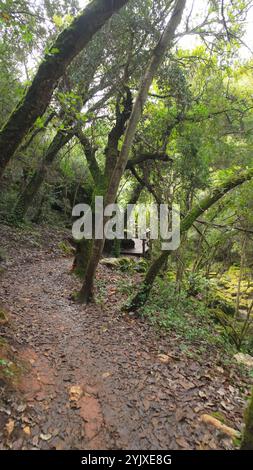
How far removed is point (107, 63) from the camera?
6895mm

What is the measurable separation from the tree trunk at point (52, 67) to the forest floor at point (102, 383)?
119 inches

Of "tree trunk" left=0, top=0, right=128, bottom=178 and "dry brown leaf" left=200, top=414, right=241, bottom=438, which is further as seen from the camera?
"tree trunk" left=0, top=0, right=128, bottom=178

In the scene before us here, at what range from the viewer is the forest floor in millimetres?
2969

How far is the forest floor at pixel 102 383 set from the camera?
2969 millimetres

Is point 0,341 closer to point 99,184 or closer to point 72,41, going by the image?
point 72,41

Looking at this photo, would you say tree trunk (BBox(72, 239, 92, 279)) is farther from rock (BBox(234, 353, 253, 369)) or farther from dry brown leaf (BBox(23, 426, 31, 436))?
dry brown leaf (BBox(23, 426, 31, 436))

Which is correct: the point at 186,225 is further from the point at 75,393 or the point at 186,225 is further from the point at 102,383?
the point at 75,393

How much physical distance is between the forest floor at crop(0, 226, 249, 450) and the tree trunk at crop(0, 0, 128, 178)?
302 cm

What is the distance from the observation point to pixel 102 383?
395cm

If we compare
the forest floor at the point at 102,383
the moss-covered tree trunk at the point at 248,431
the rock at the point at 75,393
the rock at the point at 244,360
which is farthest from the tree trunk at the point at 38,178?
the moss-covered tree trunk at the point at 248,431

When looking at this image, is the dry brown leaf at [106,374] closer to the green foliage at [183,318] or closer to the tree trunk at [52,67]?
the green foliage at [183,318]

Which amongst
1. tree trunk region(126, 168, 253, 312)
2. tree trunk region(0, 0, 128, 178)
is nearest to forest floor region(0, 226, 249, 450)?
tree trunk region(126, 168, 253, 312)

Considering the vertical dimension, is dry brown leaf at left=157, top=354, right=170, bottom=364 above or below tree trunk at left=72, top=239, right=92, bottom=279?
below

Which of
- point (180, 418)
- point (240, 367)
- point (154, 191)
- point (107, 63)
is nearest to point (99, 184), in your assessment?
point (154, 191)
